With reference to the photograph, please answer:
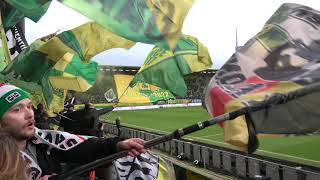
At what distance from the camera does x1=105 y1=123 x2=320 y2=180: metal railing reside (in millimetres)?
6422

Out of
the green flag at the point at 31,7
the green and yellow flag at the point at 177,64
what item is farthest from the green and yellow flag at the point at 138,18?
the green and yellow flag at the point at 177,64

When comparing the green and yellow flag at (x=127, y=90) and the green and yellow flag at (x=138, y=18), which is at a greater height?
the green and yellow flag at (x=138, y=18)

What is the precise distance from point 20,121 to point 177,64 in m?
4.26

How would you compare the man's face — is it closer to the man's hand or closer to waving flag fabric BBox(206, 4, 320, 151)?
the man's hand

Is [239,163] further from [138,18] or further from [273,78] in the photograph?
[273,78]

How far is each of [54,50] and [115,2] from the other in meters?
3.42

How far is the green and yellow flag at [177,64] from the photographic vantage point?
6.39m

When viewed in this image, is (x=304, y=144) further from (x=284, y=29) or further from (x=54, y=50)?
(x=284, y=29)

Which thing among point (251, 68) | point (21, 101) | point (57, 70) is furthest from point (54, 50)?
point (251, 68)

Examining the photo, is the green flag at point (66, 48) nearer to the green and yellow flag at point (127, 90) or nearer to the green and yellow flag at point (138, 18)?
the green and yellow flag at point (127, 90)

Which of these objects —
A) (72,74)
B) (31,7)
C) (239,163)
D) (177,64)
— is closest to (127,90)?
(72,74)

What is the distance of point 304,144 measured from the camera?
1439 cm

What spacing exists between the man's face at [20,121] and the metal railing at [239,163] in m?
3.17

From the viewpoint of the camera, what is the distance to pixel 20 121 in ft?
8.13
